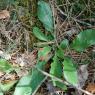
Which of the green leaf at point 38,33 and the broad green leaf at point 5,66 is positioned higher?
the green leaf at point 38,33

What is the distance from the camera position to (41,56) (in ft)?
6.84

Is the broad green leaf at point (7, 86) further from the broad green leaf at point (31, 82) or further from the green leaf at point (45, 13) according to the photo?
the green leaf at point (45, 13)

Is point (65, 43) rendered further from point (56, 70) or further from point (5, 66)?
point (5, 66)

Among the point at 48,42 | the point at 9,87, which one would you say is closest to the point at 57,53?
the point at 48,42

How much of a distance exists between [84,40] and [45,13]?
333 millimetres

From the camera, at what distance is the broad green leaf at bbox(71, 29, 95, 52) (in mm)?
2023

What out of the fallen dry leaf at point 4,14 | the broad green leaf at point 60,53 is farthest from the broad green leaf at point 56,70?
the fallen dry leaf at point 4,14

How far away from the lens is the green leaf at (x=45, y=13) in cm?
211

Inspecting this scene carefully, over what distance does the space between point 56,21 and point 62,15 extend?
0.20ft

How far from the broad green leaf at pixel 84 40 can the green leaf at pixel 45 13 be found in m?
0.20

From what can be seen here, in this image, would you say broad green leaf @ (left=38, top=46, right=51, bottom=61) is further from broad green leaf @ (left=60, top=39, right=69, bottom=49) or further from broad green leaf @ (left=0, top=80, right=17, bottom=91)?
broad green leaf @ (left=0, top=80, right=17, bottom=91)

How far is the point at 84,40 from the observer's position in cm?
204

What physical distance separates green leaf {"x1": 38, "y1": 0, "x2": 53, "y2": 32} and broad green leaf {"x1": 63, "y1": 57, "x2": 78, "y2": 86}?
10.2 inches

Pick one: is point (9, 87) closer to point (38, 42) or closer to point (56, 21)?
point (38, 42)
